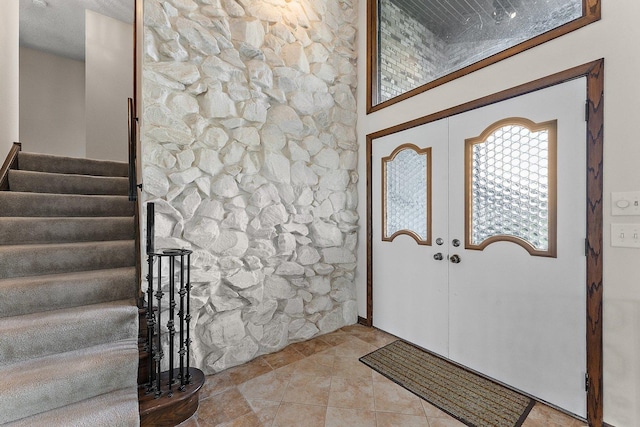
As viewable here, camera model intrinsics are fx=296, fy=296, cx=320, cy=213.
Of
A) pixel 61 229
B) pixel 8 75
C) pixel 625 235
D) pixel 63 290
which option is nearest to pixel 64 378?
pixel 63 290

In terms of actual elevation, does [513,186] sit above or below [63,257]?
above

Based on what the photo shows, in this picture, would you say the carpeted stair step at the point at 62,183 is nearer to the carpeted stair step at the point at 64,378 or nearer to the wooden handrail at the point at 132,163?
the wooden handrail at the point at 132,163

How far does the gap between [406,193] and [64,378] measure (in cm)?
247

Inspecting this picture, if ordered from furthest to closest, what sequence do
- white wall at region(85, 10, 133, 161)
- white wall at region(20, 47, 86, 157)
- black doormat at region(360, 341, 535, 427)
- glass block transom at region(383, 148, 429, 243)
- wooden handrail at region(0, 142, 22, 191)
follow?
1. white wall at region(20, 47, 86, 157)
2. white wall at region(85, 10, 133, 161)
3. wooden handrail at region(0, 142, 22, 191)
4. glass block transom at region(383, 148, 429, 243)
5. black doormat at region(360, 341, 535, 427)

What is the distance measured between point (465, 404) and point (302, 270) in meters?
1.45

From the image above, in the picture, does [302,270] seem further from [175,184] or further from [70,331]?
[70,331]

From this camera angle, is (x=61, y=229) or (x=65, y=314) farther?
(x=61, y=229)

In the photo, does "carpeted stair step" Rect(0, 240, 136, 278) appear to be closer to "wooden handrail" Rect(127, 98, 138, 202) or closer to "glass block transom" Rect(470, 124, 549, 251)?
"wooden handrail" Rect(127, 98, 138, 202)

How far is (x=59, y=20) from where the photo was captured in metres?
4.23

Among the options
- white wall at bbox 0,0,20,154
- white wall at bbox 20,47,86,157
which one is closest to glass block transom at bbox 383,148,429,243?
white wall at bbox 0,0,20,154

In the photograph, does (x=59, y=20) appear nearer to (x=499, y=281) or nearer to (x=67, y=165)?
(x=67, y=165)

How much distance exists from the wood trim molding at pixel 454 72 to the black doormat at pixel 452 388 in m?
2.14

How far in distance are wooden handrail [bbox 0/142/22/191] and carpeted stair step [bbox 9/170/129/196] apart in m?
0.03

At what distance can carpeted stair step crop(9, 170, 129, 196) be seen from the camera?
8.63 ft
